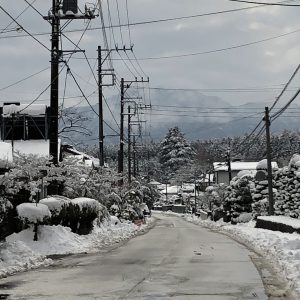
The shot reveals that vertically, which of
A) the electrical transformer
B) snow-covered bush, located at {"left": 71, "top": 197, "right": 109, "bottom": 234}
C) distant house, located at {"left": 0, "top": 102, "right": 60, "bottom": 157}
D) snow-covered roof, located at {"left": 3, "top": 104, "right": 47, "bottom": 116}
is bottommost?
snow-covered bush, located at {"left": 71, "top": 197, "right": 109, "bottom": 234}

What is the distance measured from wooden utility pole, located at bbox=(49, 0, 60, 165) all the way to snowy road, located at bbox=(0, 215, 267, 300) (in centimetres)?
662

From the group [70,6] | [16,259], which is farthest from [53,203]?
[70,6]

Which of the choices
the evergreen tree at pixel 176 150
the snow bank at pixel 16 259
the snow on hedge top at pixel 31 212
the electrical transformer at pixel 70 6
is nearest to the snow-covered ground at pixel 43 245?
the snow bank at pixel 16 259

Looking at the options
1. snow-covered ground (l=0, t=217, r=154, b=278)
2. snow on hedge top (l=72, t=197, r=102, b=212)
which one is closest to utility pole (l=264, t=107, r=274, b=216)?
snow-covered ground (l=0, t=217, r=154, b=278)

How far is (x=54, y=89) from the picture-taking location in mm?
21984

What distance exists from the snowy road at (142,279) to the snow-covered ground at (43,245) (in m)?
0.67

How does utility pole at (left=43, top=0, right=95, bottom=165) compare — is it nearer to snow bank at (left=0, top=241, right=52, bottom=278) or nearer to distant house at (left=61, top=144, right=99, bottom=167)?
snow bank at (left=0, top=241, right=52, bottom=278)

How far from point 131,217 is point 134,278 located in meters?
35.2

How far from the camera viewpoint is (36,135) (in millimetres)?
46094

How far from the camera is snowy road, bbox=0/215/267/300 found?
965cm

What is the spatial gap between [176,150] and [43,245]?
134 meters

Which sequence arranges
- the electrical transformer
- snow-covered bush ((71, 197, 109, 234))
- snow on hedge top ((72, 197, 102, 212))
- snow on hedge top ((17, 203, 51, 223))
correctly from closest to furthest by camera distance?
snow on hedge top ((17, 203, 51, 223)) < snow on hedge top ((72, 197, 102, 212)) < snow-covered bush ((71, 197, 109, 234)) < the electrical transformer

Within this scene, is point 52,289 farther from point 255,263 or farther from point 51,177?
point 51,177

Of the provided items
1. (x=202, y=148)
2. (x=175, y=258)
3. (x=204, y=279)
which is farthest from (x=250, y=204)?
(x=202, y=148)
